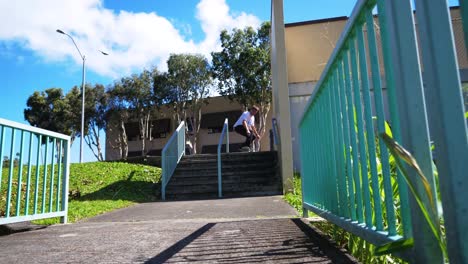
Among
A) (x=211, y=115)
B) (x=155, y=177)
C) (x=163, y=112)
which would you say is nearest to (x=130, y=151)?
(x=163, y=112)

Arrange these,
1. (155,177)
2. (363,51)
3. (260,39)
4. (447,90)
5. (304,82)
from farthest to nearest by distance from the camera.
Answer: (260,39) < (304,82) < (155,177) < (363,51) < (447,90)

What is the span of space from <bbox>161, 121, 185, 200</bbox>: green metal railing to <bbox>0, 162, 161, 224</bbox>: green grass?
1.35 feet

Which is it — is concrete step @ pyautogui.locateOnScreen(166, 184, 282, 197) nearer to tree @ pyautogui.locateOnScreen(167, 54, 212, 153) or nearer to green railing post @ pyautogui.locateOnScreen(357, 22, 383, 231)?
green railing post @ pyautogui.locateOnScreen(357, 22, 383, 231)

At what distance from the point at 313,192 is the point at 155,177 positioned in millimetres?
7832

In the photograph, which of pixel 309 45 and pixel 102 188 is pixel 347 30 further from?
pixel 309 45

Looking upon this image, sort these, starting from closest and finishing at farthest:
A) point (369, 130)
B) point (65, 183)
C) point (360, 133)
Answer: point (369, 130) < point (360, 133) < point (65, 183)

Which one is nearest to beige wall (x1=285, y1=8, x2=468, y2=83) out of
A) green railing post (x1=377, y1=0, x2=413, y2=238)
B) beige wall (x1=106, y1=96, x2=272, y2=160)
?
green railing post (x1=377, y1=0, x2=413, y2=238)

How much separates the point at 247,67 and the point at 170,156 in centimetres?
1374

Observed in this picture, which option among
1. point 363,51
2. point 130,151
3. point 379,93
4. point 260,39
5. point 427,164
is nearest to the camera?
point 427,164

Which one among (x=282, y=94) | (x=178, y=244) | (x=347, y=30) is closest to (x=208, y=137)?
(x=282, y=94)

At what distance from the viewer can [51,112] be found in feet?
94.8

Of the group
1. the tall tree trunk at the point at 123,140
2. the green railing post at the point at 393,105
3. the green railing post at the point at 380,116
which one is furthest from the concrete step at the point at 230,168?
the tall tree trunk at the point at 123,140

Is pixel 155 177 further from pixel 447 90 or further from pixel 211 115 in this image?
pixel 211 115

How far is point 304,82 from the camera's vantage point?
11.2 m
